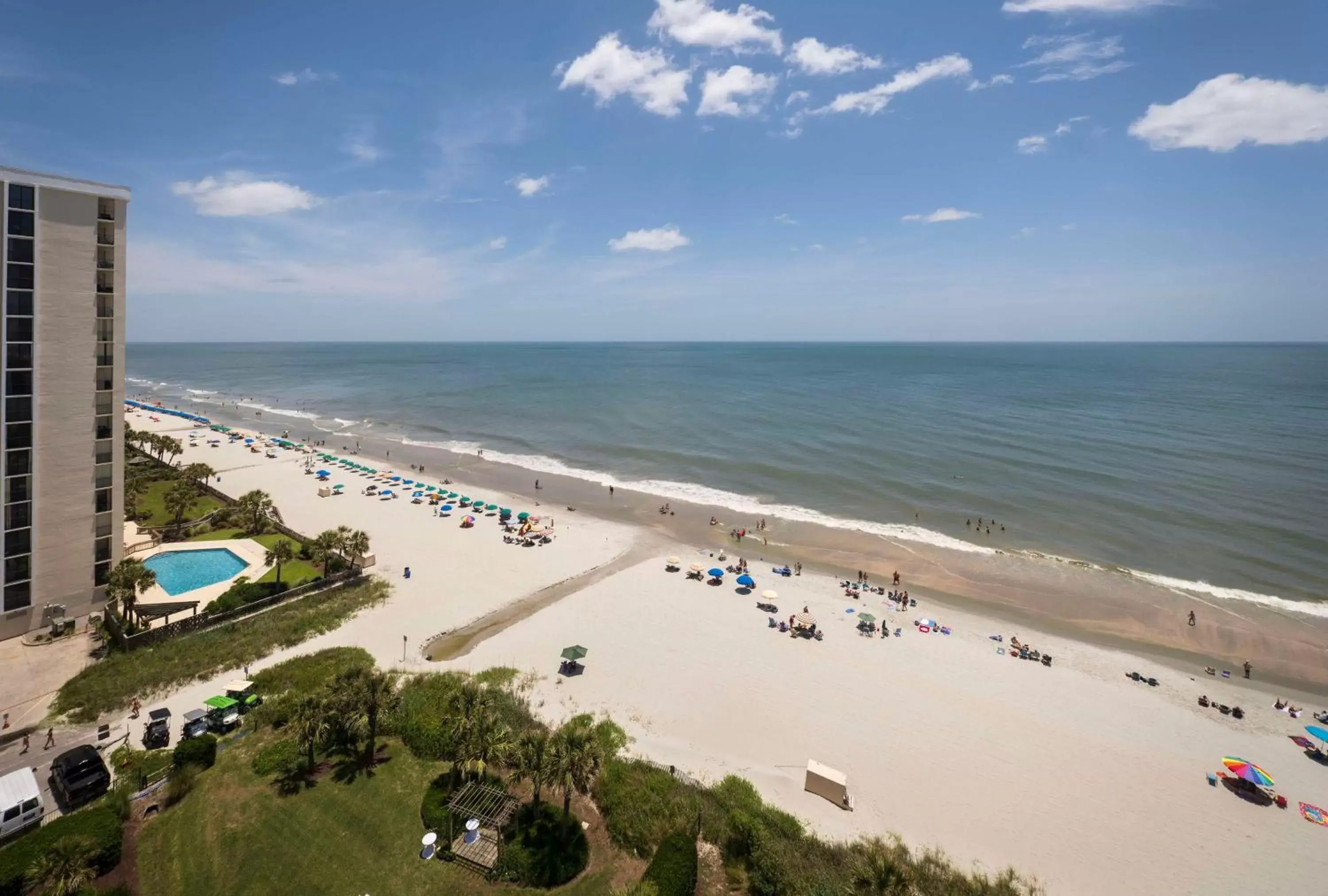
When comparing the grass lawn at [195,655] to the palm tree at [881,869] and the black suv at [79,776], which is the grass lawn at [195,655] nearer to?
the black suv at [79,776]

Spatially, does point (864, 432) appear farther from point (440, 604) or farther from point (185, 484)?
point (185, 484)

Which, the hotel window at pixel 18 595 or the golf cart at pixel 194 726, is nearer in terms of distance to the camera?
the golf cart at pixel 194 726

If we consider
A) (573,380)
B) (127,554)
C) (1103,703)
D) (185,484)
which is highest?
(573,380)

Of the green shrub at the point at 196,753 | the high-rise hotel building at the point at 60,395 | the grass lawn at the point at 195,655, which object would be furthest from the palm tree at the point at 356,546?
the green shrub at the point at 196,753

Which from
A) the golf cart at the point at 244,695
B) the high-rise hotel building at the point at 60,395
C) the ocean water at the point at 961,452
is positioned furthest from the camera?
the ocean water at the point at 961,452

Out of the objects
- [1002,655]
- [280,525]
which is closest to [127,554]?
[280,525]

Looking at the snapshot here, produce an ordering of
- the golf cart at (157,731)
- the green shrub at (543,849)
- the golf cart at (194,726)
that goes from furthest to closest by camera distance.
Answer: the golf cart at (194,726) → the golf cart at (157,731) → the green shrub at (543,849)

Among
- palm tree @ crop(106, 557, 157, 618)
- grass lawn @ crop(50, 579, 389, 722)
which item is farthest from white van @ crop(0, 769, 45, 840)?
palm tree @ crop(106, 557, 157, 618)
